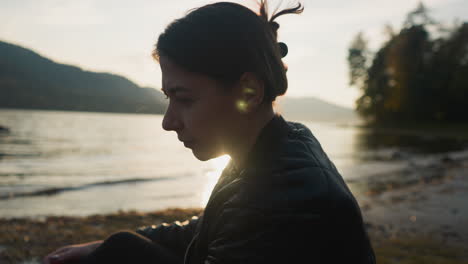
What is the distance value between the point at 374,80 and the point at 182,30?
3116 inches

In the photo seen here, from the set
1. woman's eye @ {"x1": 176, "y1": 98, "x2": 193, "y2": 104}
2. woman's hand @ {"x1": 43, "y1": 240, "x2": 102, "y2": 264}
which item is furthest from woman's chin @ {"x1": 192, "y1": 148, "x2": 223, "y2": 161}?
woman's hand @ {"x1": 43, "y1": 240, "x2": 102, "y2": 264}

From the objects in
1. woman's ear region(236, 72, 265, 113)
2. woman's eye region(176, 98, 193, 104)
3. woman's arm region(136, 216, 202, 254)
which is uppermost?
woman's ear region(236, 72, 265, 113)

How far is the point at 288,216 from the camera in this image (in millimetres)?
1287

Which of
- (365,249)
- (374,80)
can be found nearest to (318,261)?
(365,249)

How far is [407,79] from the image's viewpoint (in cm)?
→ 6544

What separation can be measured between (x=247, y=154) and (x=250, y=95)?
0.30 metres

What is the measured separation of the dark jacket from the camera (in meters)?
1.28

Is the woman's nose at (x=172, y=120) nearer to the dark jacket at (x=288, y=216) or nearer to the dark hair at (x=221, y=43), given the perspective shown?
the dark hair at (x=221, y=43)

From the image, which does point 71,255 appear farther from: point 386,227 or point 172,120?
point 386,227

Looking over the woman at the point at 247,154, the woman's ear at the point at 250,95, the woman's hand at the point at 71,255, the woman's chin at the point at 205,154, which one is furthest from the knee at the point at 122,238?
the woman's ear at the point at 250,95

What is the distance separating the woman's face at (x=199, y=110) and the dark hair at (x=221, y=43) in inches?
2.2

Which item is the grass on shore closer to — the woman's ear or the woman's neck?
the woman's neck

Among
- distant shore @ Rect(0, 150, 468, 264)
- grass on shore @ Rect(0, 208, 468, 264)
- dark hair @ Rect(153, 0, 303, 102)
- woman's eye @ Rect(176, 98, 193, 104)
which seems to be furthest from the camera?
distant shore @ Rect(0, 150, 468, 264)

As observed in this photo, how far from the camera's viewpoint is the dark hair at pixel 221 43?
1.59m
